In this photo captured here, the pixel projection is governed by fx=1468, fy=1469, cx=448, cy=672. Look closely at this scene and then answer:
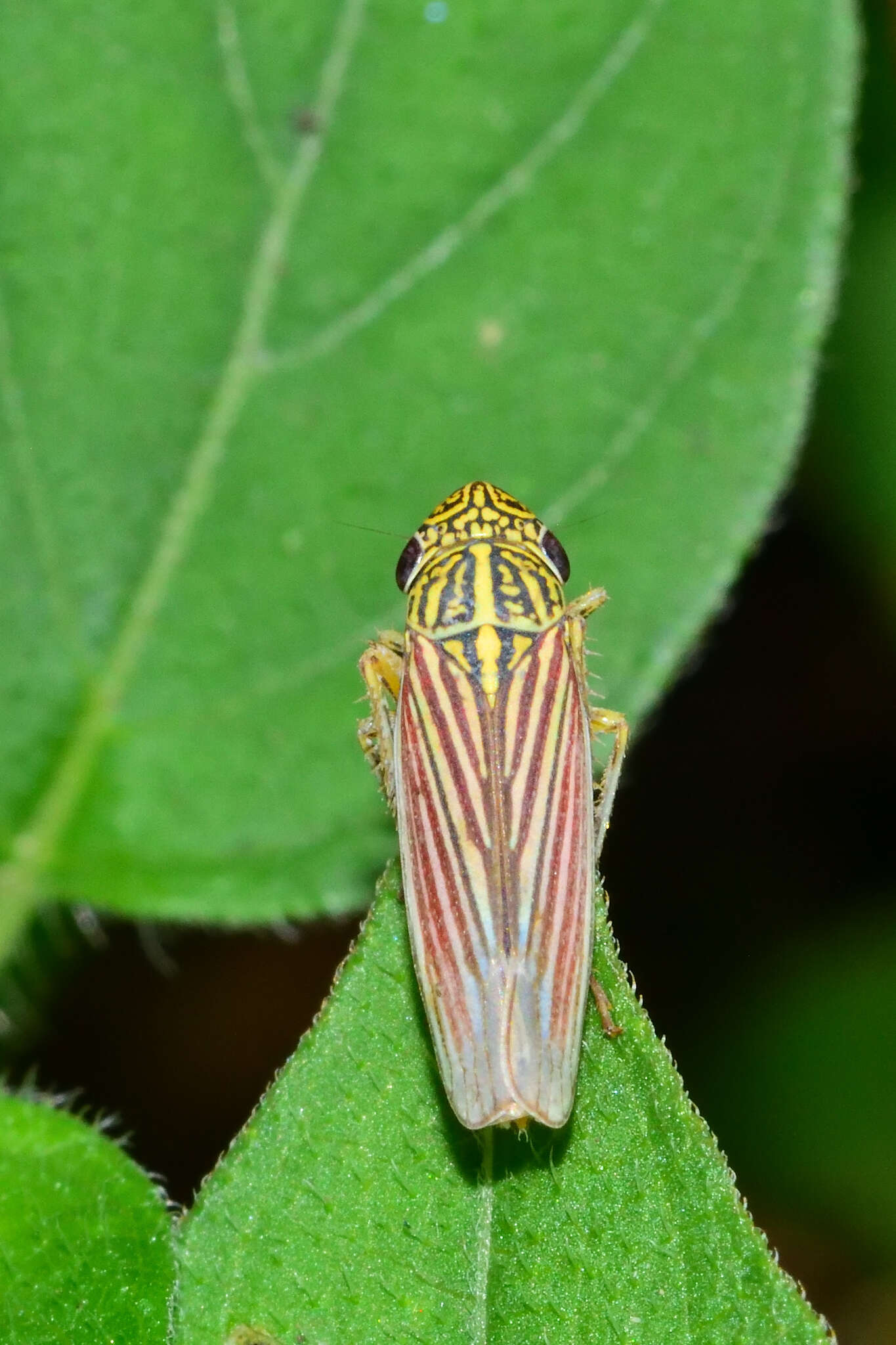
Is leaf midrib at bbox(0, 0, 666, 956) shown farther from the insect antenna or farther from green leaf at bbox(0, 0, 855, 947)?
the insect antenna

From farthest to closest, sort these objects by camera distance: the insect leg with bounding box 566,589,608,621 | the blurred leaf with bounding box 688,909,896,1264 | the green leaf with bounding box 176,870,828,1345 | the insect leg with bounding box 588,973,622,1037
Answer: the blurred leaf with bounding box 688,909,896,1264 → the insect leg with bounding box 566,589,608,621 → the insect leg with bounding box 588,973,622,1037 → the green leaf with bounding box 176,870,828,1345

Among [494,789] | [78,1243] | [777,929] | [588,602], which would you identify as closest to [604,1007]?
[494,789]

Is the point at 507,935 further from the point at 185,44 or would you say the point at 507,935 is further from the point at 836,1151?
the point at 185,44

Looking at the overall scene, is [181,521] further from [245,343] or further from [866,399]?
[866,399]

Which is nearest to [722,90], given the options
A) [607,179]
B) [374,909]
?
[607,179]

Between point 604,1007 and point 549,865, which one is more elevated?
point 549,865

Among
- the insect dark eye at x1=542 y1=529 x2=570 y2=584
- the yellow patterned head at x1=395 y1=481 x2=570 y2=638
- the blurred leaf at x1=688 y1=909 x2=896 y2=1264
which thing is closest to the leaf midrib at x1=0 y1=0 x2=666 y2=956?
the yellow patterned head at x1=395 y1=481 x2=570 y2=638

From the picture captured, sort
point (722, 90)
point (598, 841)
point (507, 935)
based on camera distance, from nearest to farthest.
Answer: point (507, 935), point (598, 841), point (722, 90)
